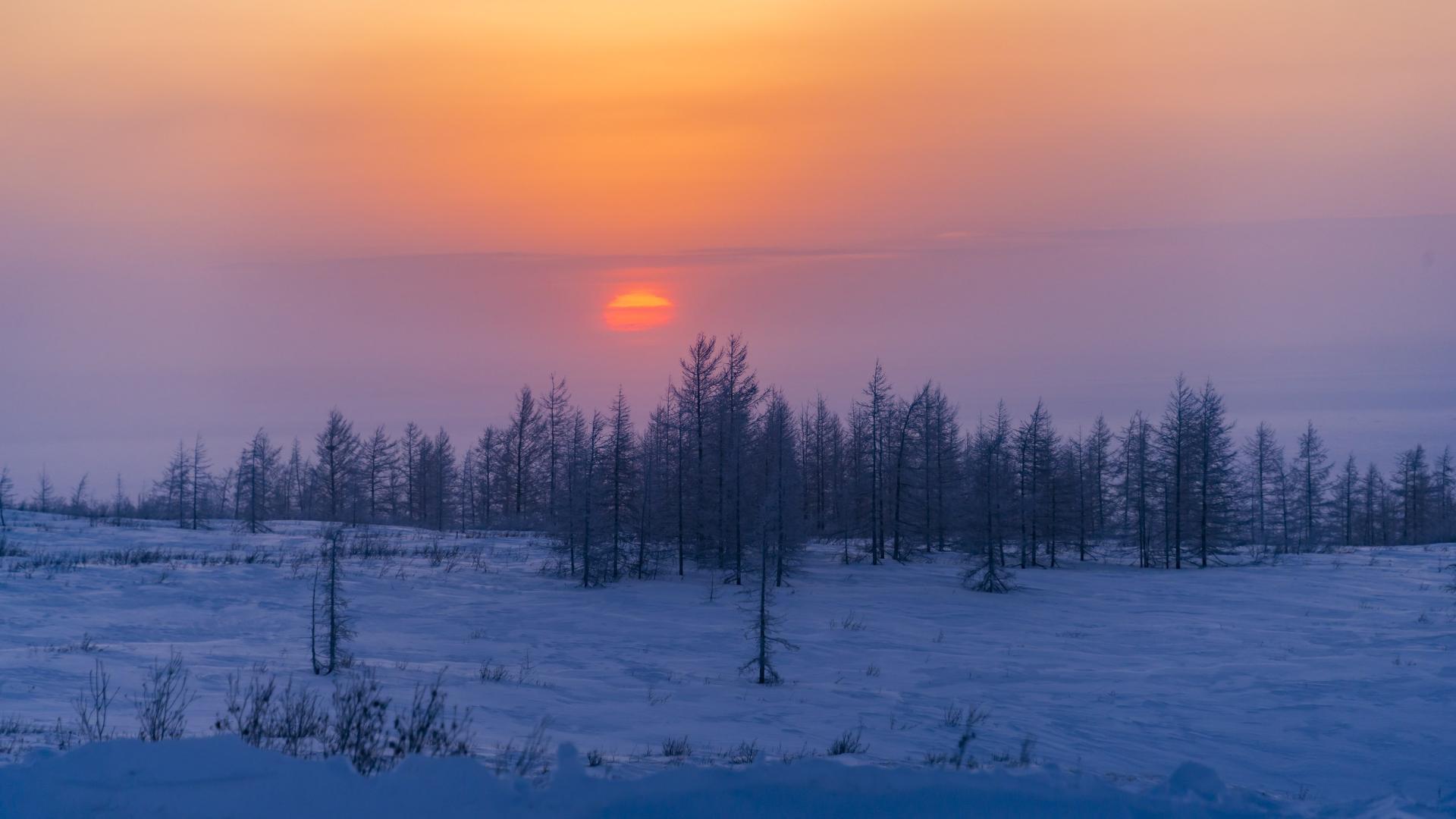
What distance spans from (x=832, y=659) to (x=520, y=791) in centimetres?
1484

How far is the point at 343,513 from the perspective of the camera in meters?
77.0

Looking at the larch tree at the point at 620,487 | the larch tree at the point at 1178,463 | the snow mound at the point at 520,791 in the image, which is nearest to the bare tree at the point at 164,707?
the snow mound at the point at 520,791

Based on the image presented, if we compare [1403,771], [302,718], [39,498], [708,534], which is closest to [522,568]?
[708,534]

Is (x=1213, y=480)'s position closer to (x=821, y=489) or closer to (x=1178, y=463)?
(x=1178, y=463)

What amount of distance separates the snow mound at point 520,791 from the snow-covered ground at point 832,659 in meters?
0.88

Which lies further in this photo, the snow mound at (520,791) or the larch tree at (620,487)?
the larch tree at (620,487)

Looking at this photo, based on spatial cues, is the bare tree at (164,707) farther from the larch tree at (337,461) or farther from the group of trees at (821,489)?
the larch tree at (337,461)

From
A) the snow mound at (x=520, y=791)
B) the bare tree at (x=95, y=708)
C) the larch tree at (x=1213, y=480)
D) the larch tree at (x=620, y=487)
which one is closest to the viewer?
the snow mound at (x=520, y=791)

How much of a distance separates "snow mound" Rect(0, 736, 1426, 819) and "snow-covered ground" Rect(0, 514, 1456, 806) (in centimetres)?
88

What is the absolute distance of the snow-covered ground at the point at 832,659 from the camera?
1275cm

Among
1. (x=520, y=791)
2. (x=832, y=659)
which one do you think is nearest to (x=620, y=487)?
(x=832, y=659)

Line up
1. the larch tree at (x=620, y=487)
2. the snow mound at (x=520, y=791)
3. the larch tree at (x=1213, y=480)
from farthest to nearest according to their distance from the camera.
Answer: the larch tree at (x=1213, y=480) → the larch tree at (x=620, y=487) → the snow mound at (x=520, y=791)

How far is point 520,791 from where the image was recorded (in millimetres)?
7418

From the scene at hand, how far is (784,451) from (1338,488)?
274 ft
